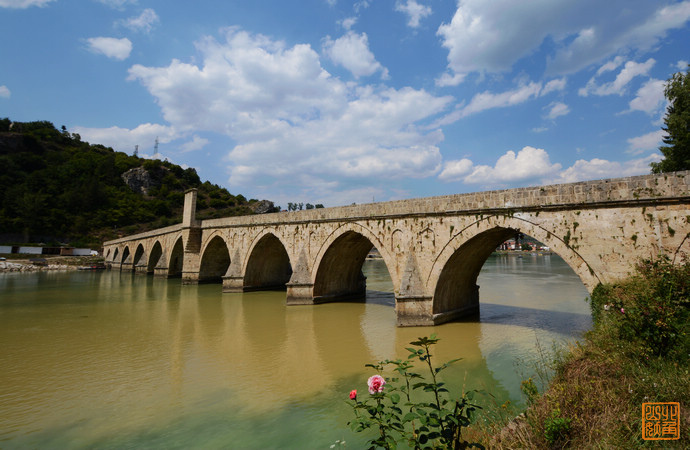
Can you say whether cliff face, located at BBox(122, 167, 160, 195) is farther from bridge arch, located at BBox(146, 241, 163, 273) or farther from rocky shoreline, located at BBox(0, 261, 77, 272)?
bridge arch, located at BBox(146, 241, 163, 273)

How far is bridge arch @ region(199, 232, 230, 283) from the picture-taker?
26594 mm

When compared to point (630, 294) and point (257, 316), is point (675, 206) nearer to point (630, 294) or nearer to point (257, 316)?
point (630, 294)

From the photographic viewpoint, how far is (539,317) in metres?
13.0

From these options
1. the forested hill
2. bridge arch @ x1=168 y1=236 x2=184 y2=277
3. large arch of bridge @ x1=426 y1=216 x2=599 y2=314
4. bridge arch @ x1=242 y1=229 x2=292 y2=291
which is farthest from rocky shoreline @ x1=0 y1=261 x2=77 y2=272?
large arch of bridge @ x1=426 y1=216 x2=599 y2=314

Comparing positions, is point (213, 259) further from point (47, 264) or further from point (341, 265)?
point (47, 264)

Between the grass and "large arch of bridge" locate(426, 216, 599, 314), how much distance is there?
123 inches

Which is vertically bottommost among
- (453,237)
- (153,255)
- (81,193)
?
(153,255)

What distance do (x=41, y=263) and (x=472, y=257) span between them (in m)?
55.6

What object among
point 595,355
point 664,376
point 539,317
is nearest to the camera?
point 664,376

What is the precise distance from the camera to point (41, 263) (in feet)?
144

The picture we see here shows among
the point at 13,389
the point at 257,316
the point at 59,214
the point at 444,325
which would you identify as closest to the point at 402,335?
the point at 444,325

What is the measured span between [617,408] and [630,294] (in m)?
4.06

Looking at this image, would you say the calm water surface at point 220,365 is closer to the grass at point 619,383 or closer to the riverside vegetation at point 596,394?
the riverside vegetation at point 596,394

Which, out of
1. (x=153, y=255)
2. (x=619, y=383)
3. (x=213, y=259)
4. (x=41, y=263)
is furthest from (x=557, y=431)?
(x=41, y=263)
